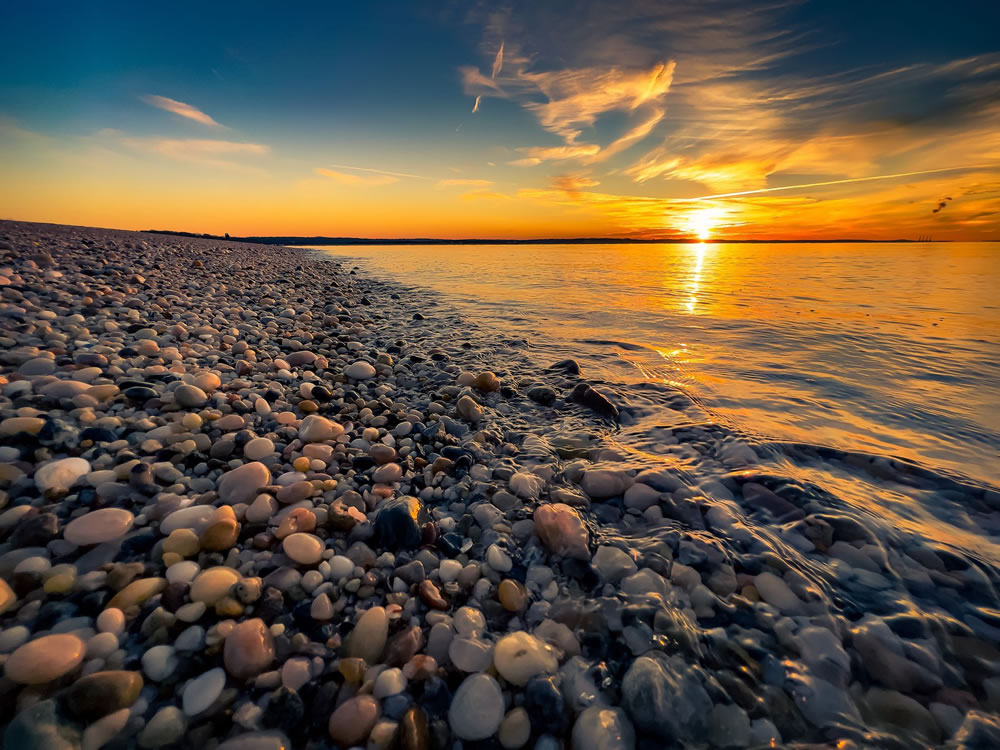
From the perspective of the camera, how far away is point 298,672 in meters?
1.49

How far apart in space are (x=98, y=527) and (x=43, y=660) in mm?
775

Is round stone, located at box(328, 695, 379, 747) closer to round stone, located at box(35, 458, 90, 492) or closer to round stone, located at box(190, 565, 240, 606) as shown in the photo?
round stone, located at box(190, 565, 240, 606)

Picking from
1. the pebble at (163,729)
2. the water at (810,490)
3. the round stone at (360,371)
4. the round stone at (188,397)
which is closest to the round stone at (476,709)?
the water at (810,490)

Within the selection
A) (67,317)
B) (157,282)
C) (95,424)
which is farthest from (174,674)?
(157,282)

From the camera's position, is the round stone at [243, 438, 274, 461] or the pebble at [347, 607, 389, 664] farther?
the round stone at [243, 438, 274, 461]

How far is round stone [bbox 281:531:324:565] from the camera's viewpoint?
6.48 ft

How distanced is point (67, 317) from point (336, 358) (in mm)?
3553

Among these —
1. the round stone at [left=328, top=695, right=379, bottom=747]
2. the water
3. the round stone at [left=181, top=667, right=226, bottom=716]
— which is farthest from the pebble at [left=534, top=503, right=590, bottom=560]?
the round stone at [left=181, top=667, right=226, bottom=716]

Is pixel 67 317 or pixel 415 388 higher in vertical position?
pixel 67 317

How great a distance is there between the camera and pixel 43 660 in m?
1.33

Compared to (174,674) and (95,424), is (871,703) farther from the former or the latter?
(95,424)

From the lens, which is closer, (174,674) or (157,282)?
(174,674)

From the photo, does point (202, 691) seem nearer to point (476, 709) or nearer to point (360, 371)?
point (476, 709)

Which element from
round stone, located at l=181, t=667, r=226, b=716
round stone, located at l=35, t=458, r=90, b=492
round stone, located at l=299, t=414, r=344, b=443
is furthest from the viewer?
round stone, located at l=299, t=414, r=344, b=443
